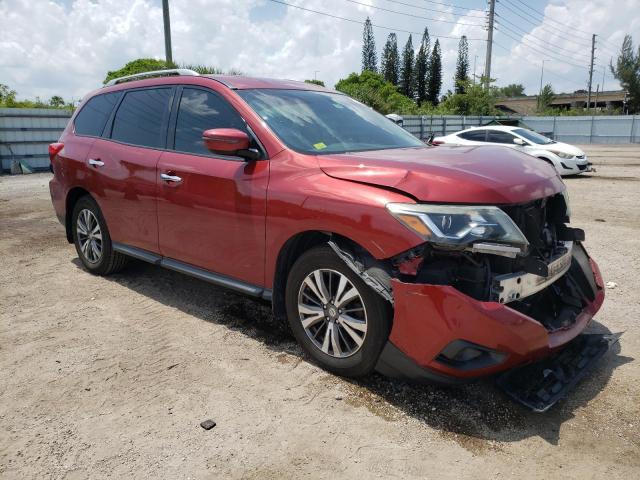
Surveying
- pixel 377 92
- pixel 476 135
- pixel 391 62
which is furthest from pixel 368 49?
pixel 476 135

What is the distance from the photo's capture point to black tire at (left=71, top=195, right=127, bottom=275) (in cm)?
505

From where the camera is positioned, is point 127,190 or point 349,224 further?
point 127,190

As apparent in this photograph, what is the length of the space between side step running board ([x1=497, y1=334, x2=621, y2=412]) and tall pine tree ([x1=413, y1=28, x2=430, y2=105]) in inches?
3070

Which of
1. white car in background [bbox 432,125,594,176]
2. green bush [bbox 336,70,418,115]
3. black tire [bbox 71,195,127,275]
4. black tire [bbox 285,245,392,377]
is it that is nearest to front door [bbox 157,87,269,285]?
black tire [bbox 285,245,392,377]

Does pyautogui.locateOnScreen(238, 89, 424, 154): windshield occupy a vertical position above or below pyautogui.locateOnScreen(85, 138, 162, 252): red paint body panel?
above

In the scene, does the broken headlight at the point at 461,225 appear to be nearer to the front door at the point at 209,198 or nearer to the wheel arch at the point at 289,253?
the wheel arch at the point at 289,253

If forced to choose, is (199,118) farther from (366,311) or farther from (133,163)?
(366,311)

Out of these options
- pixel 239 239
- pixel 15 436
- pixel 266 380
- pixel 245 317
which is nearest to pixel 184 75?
→ pixel 239 239

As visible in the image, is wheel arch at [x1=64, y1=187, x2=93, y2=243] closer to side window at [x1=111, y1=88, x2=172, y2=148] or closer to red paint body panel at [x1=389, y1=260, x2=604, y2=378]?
side window at [x1=111, y1=88, x2=172, y2=148]

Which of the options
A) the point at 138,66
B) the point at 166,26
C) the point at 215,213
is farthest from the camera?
the point at 138,66

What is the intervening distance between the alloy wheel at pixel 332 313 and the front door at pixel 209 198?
0.44 m

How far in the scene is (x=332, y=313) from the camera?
125 inches

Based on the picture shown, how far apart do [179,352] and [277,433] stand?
3.93ft

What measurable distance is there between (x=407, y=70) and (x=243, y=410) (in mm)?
80201
